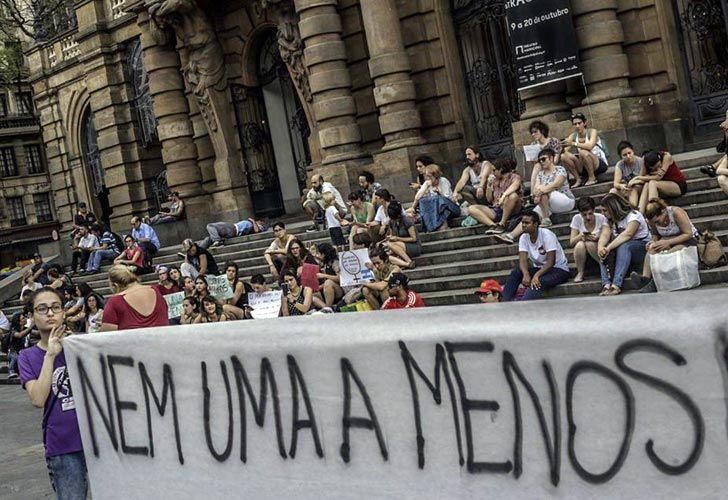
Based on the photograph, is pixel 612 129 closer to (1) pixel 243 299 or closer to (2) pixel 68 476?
(1) pixel 243 299

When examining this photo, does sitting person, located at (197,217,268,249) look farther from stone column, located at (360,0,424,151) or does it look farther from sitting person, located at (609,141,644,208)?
sitting person, located at (609,141,644,208)

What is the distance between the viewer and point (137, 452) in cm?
593

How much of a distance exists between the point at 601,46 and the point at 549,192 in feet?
13.3

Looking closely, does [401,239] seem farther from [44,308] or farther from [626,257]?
[44,308]

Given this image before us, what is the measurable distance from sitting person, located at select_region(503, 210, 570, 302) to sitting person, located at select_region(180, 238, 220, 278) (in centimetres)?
705

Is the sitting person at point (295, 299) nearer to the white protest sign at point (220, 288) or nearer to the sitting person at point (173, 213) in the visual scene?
the white protest sign at point (220, 288)

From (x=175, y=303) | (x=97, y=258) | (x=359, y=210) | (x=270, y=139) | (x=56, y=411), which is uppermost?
(x=270, y=139)

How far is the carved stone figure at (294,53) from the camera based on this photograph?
21.5 m

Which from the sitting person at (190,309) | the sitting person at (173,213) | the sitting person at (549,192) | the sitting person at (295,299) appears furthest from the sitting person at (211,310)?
the sitting person at (173,213)

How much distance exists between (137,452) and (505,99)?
1463 cm

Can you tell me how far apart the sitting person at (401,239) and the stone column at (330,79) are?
17.5ft

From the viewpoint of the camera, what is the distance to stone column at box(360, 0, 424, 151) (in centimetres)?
1948

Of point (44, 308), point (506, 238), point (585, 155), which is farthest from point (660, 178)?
point (44, 308)

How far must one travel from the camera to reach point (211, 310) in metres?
14.2
